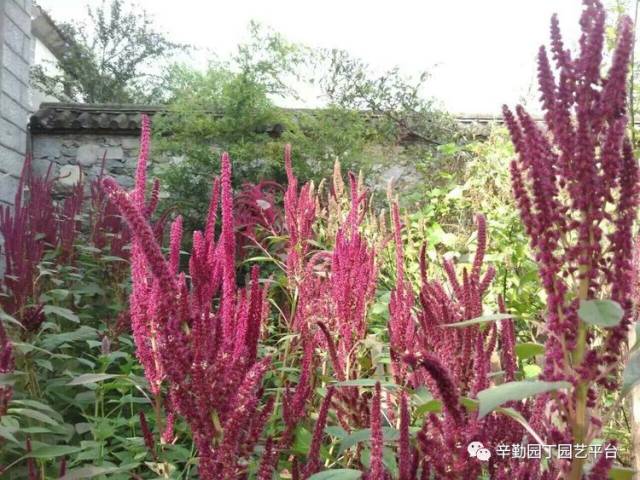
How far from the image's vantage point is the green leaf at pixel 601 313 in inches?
27.5

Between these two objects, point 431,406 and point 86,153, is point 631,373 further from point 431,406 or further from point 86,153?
point 86,153

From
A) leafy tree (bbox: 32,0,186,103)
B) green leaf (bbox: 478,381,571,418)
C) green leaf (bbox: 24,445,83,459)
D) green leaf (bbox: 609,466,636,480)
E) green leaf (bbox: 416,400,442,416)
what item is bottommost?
green leaf (bbox: 24,445,83,459)

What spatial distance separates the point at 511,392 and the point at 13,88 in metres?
5.90

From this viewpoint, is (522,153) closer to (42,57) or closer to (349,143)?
(349,143)

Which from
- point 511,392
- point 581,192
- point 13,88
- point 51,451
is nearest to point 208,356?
point 511,392

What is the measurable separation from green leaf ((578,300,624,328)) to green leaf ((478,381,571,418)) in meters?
0.09

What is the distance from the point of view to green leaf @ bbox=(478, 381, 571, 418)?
2.27 ft

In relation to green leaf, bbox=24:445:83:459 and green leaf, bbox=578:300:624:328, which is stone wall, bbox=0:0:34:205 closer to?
green leaf, bbox=24:445:83:459

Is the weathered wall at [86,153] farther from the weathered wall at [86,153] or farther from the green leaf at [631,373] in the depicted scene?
the green leaf at [631,373]

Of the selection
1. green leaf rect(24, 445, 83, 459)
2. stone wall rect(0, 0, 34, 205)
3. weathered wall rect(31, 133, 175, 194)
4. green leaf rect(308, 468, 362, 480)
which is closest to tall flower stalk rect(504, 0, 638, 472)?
green leaf rect(308, 468, 362, 480)

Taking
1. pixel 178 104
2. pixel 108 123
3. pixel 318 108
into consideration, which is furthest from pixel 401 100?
pixel 108 123

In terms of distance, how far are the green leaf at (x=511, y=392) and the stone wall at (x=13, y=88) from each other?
5.42 m

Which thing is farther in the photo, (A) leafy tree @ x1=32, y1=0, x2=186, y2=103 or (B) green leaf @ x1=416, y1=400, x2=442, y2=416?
(A) leafy tree @ x1=32, y1=0, x2=186, y2=103

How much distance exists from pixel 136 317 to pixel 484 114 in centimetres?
847
